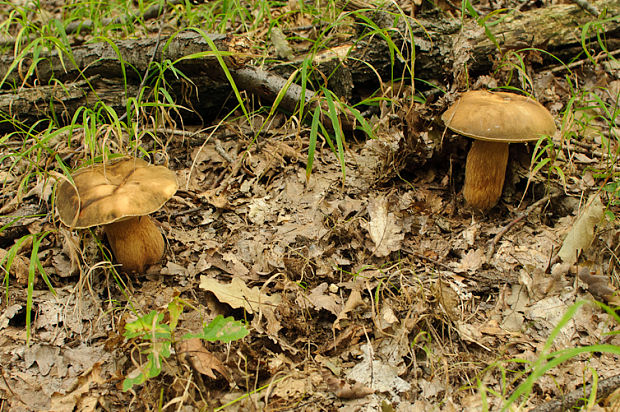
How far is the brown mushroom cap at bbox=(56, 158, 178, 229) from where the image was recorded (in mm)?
2223

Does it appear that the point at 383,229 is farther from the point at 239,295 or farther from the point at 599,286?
the point at 599,286

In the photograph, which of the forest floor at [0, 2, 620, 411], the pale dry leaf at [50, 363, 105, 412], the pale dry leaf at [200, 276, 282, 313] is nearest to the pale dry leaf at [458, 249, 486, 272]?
the forest floor at [0, 2, 620, 411]

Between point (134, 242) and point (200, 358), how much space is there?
88 cm

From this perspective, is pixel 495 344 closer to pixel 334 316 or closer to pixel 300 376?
pixel 334 316

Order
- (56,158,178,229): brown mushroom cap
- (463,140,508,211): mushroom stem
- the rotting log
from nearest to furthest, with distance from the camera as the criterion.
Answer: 1. (56,158,178,229): brown mushroom cap
2. (463,140,508,211): mushroom stem
3. the rotting log

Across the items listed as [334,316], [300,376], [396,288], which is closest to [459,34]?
[396,288]

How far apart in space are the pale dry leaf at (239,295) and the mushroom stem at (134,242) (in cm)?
40

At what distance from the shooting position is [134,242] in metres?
2.58

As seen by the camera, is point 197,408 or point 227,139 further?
point 227,139

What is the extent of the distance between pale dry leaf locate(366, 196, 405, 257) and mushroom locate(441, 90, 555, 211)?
2.01 ft

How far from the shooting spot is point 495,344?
2.21 meters

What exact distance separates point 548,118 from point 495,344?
140 centimetres

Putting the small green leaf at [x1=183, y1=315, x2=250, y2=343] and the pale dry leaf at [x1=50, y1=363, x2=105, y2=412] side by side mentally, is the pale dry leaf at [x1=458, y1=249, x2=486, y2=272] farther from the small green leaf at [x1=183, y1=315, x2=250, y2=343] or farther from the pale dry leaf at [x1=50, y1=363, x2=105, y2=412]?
the pale dry leaf at [x1=50, y1=363, x2=105, y2=412]

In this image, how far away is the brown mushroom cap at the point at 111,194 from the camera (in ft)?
7.29
